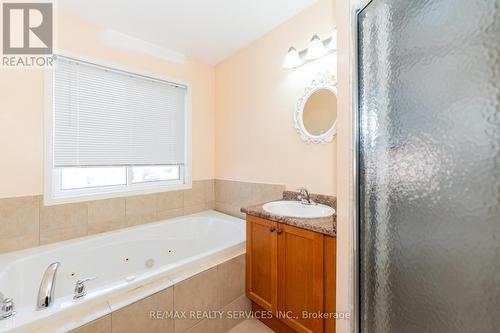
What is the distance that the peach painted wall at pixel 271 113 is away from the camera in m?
1.73

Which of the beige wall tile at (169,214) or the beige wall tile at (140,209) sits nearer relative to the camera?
the beige wall tile at (140,209)

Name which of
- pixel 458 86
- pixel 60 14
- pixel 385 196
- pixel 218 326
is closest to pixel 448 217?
pixel 385 196

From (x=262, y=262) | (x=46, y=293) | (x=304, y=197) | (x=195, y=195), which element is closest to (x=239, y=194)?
(x=195, y=195)

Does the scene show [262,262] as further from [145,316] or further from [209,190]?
[209,190]

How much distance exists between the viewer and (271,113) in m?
2.09

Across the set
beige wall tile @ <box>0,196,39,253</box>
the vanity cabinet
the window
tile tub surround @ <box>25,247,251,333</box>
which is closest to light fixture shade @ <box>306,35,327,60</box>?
the vanity cabinet

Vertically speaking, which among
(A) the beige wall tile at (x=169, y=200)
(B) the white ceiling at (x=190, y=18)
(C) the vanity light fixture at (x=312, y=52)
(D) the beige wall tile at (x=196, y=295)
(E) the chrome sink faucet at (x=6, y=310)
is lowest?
(D) the beige wall tile at (x=196, y=295)

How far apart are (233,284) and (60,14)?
2.58 m

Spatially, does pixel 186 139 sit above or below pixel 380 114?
above

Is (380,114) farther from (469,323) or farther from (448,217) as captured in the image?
(469,323)

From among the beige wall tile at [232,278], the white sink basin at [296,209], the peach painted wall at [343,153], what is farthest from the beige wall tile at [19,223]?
the peach painted wall at [343,153]

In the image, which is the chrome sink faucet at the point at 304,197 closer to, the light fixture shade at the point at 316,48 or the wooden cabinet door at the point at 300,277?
the wooden cabinet door at the point at 300,277

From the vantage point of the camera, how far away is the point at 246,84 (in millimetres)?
2359

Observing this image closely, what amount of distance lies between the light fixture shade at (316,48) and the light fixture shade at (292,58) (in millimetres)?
146
